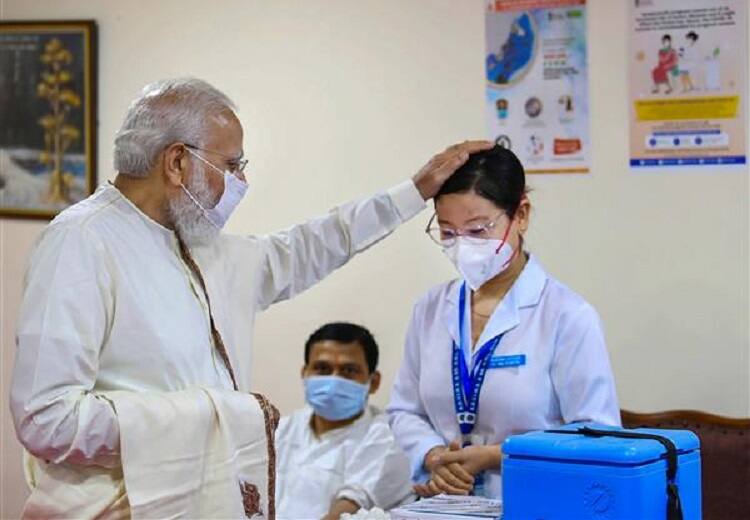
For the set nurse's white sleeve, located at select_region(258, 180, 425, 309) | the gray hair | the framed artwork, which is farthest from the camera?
the framed artwork

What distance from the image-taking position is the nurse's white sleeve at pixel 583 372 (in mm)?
2406

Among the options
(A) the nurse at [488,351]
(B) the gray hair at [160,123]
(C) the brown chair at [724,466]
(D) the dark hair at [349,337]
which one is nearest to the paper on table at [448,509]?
(A) the nurse at [488,351]

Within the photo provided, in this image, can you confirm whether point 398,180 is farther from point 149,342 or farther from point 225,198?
point 149,342

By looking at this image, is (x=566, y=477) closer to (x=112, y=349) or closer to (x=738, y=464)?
(x=112, y=349)

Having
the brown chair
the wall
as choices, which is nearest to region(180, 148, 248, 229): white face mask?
the wall

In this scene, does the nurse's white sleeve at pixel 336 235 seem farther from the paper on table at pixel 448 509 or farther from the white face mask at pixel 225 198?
the paper on table at pixel 448 509

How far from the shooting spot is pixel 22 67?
450 cm

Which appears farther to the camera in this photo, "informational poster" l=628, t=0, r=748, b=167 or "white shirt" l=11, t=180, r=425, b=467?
"informational poster" l=628, t=0, r=748, b=167

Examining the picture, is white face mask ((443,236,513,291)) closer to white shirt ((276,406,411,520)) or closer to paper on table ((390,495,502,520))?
paper on table ((390,495,502,520))

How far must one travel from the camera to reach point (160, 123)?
236 centimetres

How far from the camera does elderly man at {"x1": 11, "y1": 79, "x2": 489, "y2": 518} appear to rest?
2168mm

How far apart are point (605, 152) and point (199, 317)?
5.55 feet

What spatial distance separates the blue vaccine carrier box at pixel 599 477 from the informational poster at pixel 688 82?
1.75 metres

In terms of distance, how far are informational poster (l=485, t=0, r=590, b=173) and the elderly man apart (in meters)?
1.48
